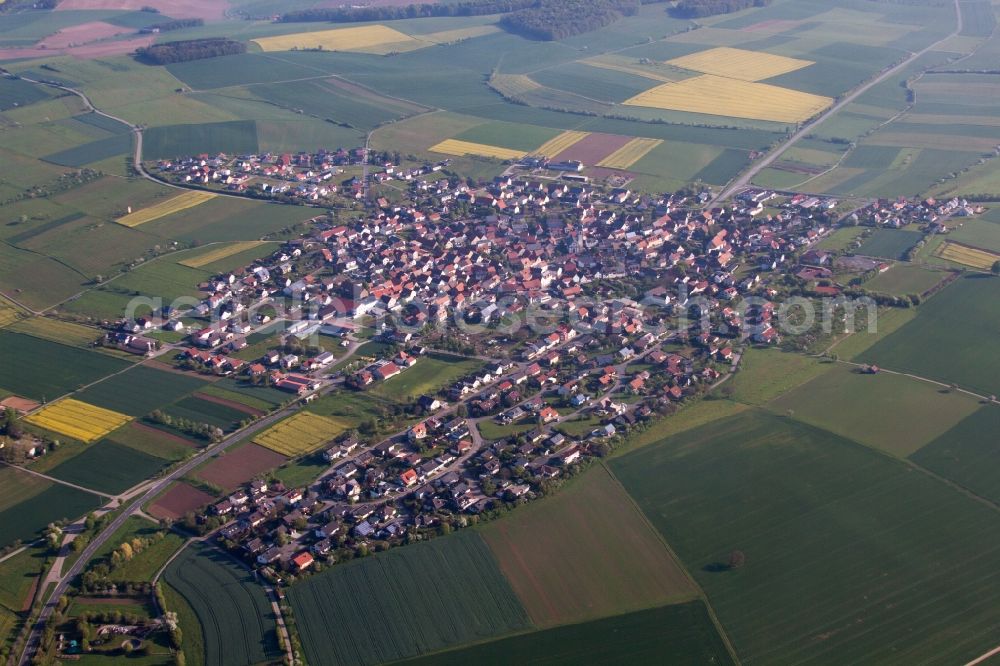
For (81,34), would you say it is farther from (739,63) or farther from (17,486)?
(17,486)

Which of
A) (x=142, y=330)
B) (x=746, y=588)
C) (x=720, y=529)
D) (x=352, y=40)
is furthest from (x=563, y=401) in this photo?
(x=352, y=40)

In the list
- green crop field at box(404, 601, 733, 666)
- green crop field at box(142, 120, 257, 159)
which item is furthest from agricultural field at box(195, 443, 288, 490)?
green crop field at box(142, 120, 257, 159)

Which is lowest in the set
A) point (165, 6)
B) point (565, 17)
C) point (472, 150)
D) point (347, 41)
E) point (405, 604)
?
point (405, 604)

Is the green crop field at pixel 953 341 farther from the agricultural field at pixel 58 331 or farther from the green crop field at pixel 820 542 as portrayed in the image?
the agricultural field at pixel 58 331

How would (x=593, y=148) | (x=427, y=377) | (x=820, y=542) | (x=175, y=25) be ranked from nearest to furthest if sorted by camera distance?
(x=820, y=542) → (x=427, y=377) → (x=593, y=148) → (x=175, y=25)

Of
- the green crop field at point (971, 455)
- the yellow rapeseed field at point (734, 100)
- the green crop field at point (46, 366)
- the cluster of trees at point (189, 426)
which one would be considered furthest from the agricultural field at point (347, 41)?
the green crop field at point (971, 455)

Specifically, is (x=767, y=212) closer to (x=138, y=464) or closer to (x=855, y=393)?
(x=855, y=393)

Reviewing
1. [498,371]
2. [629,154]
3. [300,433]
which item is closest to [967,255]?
[629,154]
